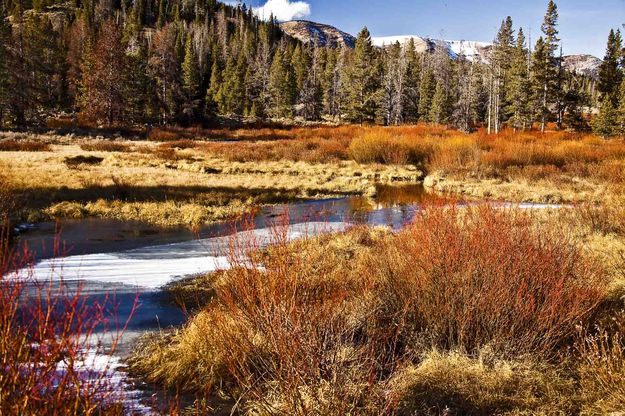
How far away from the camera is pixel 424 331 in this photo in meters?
4.70

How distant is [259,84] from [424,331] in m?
62.9

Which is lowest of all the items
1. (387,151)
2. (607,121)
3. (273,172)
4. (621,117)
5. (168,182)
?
(168,182)

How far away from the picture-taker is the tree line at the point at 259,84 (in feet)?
124

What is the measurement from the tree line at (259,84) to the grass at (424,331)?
34.3m

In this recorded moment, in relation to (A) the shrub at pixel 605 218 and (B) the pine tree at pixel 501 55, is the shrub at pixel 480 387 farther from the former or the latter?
(B) the pine tree at pixel 501 55

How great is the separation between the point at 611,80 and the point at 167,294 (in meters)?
53.7

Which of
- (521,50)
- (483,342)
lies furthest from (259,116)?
(483,342)

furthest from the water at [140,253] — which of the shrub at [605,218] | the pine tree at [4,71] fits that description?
the pine tree at [4,71]

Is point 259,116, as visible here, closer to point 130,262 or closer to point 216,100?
point 216,100

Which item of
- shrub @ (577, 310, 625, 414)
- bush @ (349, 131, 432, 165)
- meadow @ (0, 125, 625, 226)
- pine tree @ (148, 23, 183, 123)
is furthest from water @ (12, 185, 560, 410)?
pine tree @ (148, 23, 183, 123)

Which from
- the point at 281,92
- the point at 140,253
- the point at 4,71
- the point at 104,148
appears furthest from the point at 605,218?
the point at 281,92

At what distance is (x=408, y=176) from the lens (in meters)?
22.5

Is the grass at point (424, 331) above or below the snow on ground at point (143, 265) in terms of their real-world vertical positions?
above

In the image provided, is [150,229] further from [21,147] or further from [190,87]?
[190,87]
